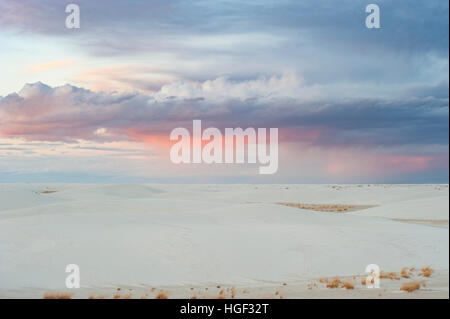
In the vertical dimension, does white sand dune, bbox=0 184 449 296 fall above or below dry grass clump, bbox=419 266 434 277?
above

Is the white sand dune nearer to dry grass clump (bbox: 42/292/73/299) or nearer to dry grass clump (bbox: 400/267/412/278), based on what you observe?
dry grass clump (bbox: 400/267/412/278)

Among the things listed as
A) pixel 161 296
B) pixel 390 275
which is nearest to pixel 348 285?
pixel 390 275

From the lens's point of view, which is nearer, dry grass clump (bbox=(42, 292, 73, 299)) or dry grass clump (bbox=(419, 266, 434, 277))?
dry grass clump (bbox=(42, 292, 73, 299))

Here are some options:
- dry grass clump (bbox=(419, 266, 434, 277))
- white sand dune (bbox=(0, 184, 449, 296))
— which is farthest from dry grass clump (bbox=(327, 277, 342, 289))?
dry grass clump (bbox=(419, 266, 434, 277))

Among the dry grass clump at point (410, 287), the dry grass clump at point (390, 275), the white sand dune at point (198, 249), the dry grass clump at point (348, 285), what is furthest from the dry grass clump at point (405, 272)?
the dry grass clump at point (348, 285)

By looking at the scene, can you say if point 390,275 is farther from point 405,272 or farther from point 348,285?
point 348,285

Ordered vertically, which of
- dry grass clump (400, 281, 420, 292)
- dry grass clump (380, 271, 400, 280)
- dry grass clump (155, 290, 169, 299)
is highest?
dry grass clump (380, 271, 400, 280)
